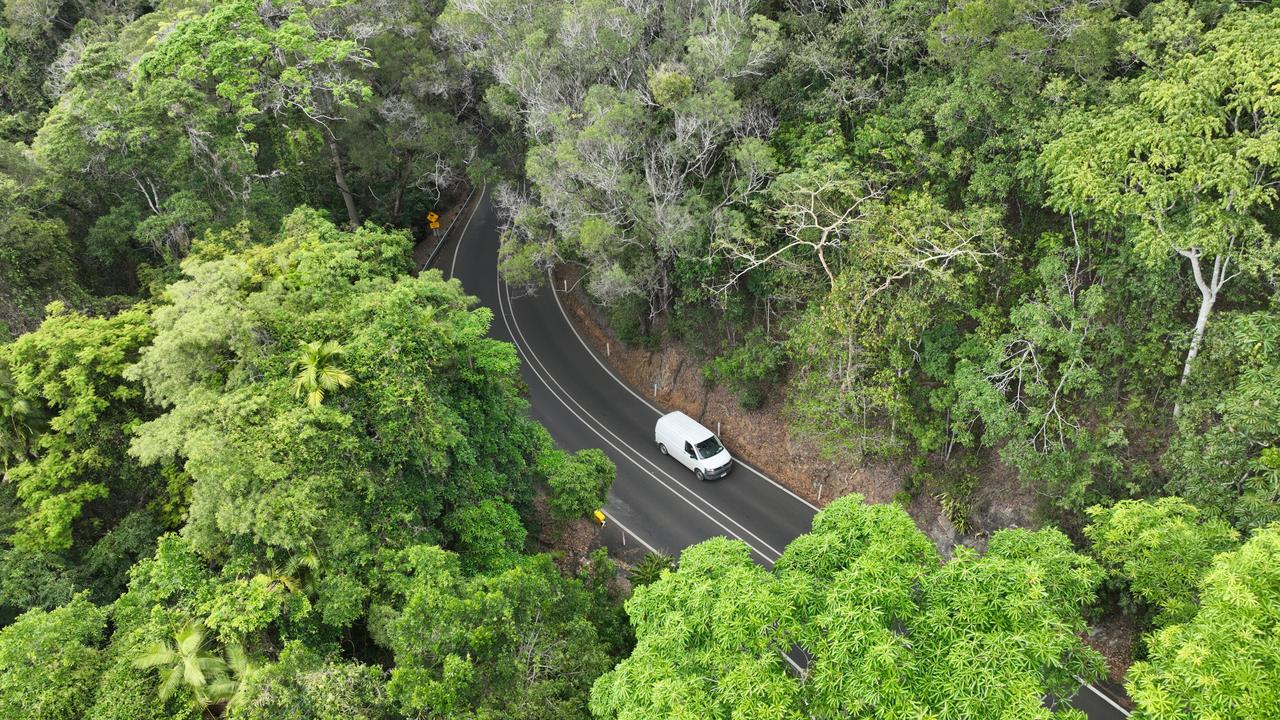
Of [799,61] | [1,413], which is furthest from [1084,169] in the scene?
[1,413]

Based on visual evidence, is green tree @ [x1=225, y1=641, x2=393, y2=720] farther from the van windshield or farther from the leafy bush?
the leafy bush

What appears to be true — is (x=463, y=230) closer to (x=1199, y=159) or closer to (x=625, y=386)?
(x=625, y=386)

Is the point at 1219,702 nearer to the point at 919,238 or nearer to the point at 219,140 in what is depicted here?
the point at 919,238

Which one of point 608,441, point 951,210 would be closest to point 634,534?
point 608,441

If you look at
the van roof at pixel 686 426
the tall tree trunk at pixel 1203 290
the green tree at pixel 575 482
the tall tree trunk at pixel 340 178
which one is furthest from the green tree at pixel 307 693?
the tall tree trunk at pixel 340 178

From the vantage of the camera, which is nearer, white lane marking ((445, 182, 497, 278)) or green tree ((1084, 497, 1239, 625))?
green tree ((1084, 497, 1239, 625))

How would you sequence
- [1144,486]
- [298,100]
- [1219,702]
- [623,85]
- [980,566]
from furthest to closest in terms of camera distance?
[298,100], [623,85], [1144,486], [980,566], [1219,702]

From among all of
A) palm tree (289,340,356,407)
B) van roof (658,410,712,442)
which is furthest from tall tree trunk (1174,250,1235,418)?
palm tree (289,340,356,407)
